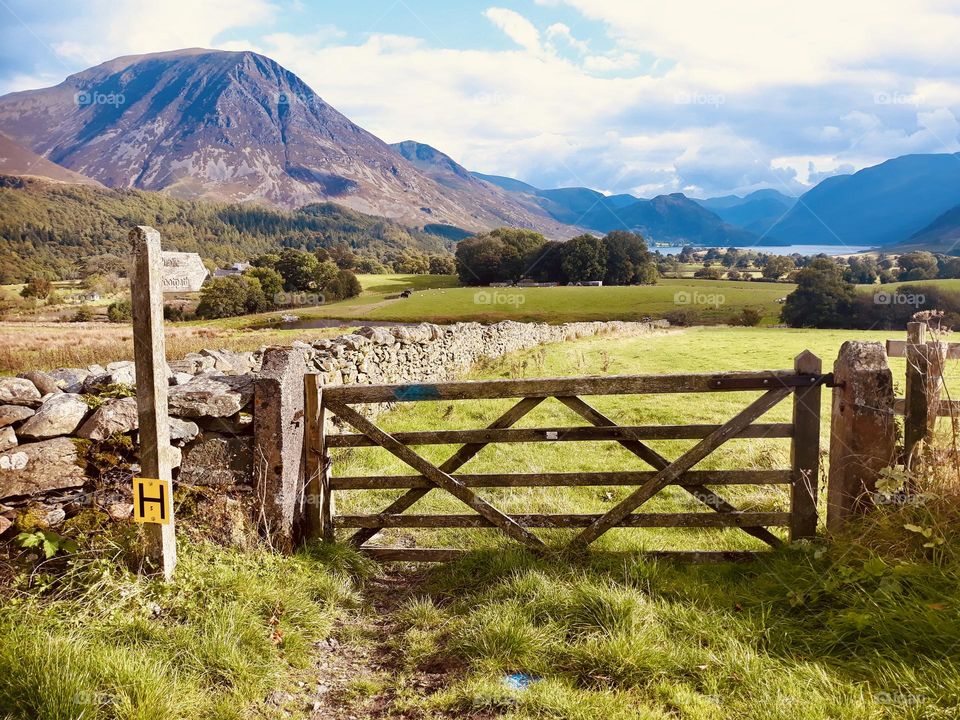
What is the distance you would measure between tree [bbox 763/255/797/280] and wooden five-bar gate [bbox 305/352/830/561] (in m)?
72.0

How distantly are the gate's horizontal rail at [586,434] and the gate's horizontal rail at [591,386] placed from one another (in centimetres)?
30

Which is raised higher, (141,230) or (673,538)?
(141,230)

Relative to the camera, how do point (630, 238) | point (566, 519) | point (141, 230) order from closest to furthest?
1. point (141, 230)
2. point (566, 519)
3. point (630, 238)

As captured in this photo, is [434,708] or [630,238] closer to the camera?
[434,708]

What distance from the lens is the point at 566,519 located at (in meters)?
4.80

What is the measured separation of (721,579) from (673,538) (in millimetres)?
1134

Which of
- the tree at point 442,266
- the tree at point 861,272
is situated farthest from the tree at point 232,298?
the tree at point 861,272

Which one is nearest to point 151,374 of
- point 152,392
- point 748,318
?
point 152,392

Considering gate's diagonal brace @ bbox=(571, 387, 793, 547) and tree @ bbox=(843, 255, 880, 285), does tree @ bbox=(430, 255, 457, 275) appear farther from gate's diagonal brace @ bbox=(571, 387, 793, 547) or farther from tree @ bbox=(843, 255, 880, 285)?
gate's diagonal brace @ bbox=(571, 387, 793, 547)

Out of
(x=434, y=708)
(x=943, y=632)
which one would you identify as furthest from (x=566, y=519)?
(x=943, y=632)

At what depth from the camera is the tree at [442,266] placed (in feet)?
255

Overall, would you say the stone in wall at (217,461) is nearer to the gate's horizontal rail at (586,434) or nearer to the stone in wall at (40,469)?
the stone in wall at (40,469)

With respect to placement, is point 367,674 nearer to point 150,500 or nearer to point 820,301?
point 150,500

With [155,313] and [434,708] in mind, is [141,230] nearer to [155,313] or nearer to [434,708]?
[155,313]
